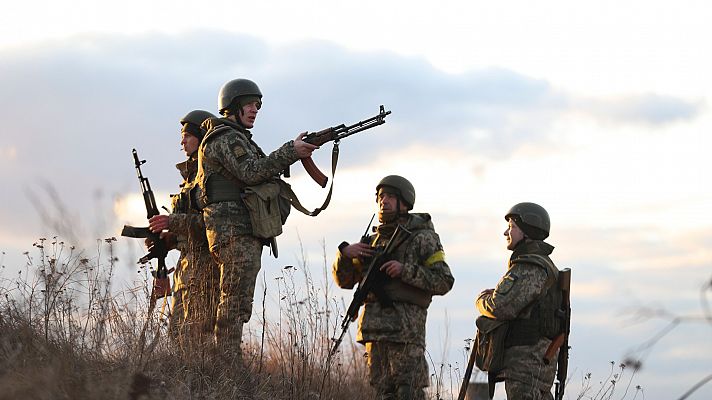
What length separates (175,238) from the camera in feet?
30.3

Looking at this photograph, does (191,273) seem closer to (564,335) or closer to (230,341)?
(230,341)

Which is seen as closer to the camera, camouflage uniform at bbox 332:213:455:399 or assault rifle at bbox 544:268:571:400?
assault rifle at bbox 544:268:571:400

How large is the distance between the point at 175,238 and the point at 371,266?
6.66 ft

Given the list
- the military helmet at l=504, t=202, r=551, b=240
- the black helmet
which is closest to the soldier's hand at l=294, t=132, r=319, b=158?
the black helmet

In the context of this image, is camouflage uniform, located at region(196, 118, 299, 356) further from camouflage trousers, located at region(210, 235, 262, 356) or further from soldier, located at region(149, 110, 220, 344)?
soldier, located at region(149, 110, 220, 344)

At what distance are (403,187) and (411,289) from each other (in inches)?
35.1

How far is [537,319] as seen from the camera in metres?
7.74

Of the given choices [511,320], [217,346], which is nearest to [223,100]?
[217,346]

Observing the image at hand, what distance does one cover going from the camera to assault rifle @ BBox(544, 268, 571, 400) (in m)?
7.76

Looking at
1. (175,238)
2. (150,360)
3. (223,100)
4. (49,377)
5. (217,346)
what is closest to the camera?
(49,377)

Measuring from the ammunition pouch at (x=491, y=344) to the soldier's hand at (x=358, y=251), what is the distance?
1131mm

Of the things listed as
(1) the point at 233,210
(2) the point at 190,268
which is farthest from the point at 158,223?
(1) the point at 233,210

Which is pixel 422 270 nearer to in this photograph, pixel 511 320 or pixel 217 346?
Result: pixel 511 320

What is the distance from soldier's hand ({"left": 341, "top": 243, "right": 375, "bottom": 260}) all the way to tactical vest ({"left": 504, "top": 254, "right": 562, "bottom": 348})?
1.32 m
